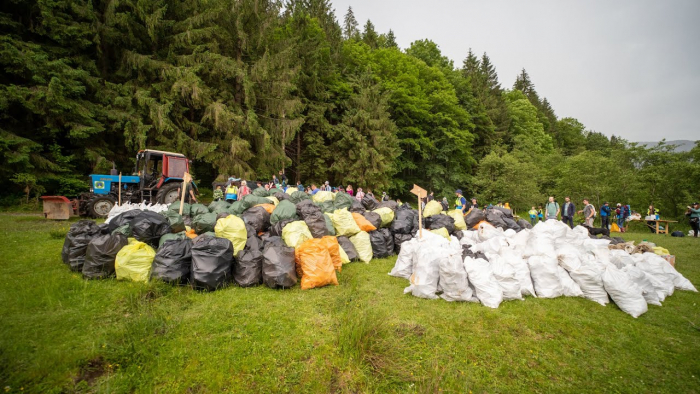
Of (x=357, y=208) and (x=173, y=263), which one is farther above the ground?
(x=357, y=208)

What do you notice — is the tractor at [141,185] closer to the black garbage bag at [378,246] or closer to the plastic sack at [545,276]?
the black garbage bag at [378,246]

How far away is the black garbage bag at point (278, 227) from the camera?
5.16 metres

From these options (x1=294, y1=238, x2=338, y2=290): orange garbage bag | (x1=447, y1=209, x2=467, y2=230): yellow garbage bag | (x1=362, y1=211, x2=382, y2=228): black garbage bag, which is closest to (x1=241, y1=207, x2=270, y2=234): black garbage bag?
(x1=294, y1=238, x2=338, y2=290): orange garbage bag

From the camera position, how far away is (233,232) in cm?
451

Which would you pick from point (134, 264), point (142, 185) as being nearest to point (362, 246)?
point (134, 264)

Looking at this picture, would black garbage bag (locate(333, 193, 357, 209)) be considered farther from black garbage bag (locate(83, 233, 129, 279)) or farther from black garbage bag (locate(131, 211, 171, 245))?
black garbage bag (locate(83, 233, 129, 279))

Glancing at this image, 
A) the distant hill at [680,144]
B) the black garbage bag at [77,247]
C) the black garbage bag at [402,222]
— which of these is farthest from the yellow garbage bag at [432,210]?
the distant hill at [680,144]

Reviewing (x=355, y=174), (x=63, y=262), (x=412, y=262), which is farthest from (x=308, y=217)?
(x=355, y=174)

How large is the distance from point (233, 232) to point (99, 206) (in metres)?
6.81

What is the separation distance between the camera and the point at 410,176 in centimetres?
2506

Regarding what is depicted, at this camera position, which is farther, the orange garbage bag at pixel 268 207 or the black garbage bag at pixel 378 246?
the orange garbage bag at pixel 268 207

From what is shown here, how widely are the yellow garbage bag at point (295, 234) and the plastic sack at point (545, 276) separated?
3328mm

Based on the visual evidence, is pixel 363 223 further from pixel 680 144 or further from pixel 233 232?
pixel 680 144

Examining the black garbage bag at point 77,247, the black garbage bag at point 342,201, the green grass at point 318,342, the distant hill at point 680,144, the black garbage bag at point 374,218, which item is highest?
the distant hill at point 680,144
